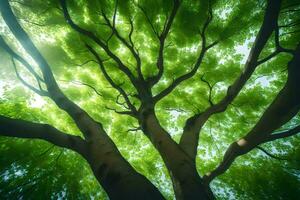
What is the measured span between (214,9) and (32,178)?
968 cm

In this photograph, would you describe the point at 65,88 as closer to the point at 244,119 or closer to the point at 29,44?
the point at 29,44

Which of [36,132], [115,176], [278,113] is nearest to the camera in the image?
[115,176]

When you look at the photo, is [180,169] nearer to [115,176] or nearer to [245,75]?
[115,176]

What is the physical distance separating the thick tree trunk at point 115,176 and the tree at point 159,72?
3 cm

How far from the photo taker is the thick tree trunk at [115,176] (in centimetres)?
249

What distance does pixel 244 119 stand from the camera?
830cm

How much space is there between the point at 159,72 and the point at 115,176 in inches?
180

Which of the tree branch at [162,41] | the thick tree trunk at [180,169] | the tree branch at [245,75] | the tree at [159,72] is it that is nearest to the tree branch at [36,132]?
the tree at [159,72]

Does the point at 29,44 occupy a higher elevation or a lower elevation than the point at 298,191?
higher

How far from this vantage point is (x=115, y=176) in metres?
2.77

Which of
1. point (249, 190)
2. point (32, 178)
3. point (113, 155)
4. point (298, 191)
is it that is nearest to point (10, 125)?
point (113, 155)

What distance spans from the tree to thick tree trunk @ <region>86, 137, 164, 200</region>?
31mm

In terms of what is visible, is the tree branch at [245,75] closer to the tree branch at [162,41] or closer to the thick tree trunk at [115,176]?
the thick tree trunk at [115,176]

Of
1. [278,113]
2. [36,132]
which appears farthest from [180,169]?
[36,132]
